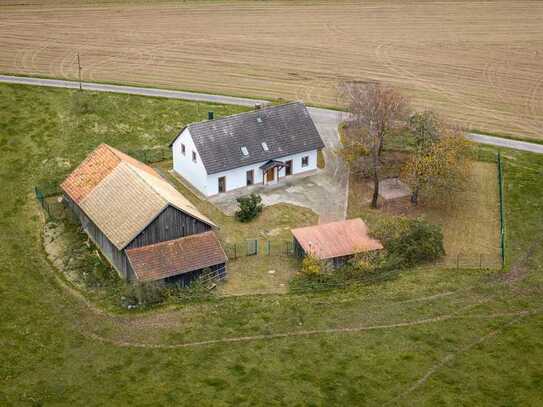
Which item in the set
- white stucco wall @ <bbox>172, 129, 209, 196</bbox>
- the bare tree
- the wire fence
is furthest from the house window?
the bare tree

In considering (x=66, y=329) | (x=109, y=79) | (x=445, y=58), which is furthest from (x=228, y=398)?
(x=445, y=58)

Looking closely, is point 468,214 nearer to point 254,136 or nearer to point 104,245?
point 254,136

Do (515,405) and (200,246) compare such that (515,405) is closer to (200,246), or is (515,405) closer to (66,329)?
(200,246)

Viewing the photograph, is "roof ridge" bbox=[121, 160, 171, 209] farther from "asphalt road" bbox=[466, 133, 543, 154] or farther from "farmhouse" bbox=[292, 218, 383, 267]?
"asphalt road" bbox=[466, 133, 543, 154]

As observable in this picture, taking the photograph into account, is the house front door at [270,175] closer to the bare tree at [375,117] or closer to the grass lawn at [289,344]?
the bare tree at [375,117]

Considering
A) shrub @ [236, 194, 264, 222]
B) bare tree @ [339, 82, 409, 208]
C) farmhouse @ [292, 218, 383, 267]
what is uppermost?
bare tree @ [339, 82, 409, 208]

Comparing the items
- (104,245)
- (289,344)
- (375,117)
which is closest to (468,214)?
(375,117)

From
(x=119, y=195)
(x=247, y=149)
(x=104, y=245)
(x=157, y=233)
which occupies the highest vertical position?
(x=247, y=149)

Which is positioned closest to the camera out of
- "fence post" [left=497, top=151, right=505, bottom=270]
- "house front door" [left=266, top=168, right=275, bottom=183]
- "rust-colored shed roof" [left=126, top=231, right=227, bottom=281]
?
"rust-colored shed roof" [left=126, top=231, right=227, bottom=281]
